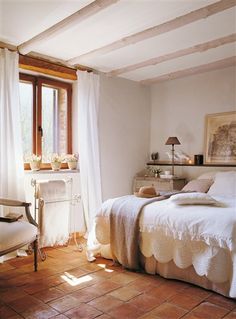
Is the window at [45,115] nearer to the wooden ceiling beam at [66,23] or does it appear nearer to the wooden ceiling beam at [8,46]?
the wooden ceiling beam at [8,46]

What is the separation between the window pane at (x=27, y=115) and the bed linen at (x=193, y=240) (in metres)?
1.95

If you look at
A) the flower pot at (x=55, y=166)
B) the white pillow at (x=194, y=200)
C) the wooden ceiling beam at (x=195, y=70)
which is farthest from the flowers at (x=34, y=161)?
the wooden ceiling beam at (x=195, y=70)

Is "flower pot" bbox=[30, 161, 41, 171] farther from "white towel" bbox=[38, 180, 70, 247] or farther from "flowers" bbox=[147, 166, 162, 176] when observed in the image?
"flowers" bbox=[147, 166, 162, 176]

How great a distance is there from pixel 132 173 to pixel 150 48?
6.73ft

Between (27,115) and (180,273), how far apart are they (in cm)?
272

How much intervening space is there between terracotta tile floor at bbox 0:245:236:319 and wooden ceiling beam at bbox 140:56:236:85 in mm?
2821

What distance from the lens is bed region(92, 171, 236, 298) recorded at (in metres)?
2.28

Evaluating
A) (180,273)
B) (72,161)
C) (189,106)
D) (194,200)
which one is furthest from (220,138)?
(180,273)

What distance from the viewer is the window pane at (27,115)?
3912 mm

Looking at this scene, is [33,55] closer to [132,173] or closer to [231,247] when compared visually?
[132,173]

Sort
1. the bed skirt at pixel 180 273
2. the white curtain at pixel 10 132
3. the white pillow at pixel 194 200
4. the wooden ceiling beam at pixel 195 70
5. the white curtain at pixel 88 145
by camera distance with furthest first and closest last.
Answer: the white curtain at pixel 88 145 < the wooden ceiling beam at pixel 195 70 < the white curtain at pixel 10 132 < the white pillow at pixel 194 200 < the bed skirt at pixel 180 273

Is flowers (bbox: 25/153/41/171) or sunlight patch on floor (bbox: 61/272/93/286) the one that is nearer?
sunlight patch on floor (bbox: 61/272/93/286)

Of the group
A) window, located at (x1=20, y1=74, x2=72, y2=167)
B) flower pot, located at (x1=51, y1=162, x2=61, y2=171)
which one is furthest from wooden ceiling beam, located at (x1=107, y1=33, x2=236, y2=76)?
flower pot, located at (x1=51, y1=162, x2=61, y2=171)

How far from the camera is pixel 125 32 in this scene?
10.0 ft
